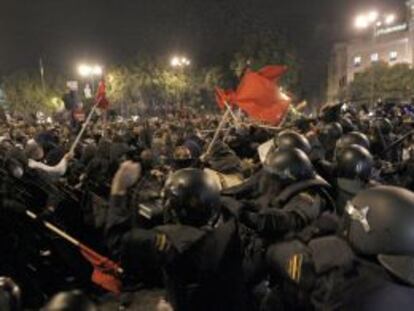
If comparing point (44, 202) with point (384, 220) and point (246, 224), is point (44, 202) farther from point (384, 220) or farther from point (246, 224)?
point (384, 220)

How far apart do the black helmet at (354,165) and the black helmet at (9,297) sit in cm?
383

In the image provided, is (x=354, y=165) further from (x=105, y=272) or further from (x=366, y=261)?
(x=105, y=272)

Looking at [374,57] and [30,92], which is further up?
[374,57]

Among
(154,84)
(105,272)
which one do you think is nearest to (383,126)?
(105,272)

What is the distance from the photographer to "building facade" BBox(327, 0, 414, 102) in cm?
8369

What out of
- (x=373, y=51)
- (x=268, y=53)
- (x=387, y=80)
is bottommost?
(x=387, y=80)

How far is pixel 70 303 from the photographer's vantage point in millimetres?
2082

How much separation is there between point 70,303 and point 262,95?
8315mm

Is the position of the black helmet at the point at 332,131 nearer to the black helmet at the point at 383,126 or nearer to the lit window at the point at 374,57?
the black helmet at the point at 383,126

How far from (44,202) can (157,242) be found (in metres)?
4.33

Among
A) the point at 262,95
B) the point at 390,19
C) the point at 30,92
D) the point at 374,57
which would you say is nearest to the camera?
the point at 262,95

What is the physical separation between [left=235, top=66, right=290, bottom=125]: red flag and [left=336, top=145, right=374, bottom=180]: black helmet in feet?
14.6

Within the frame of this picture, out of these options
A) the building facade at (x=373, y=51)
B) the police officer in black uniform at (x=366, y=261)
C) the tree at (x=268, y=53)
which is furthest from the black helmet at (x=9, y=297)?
the building facade at (x=373, y=51)

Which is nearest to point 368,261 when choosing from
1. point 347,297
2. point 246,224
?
point 347,297
